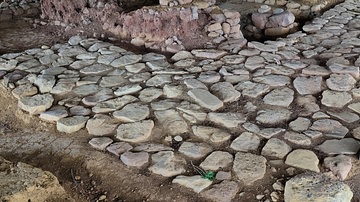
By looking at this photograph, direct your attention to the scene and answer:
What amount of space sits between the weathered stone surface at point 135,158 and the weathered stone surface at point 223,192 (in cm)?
47

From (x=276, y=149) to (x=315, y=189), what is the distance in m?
0.46

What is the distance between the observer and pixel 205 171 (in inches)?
105

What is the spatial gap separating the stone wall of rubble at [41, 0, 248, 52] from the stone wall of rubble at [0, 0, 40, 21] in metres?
1.34

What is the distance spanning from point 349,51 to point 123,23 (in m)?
2.26

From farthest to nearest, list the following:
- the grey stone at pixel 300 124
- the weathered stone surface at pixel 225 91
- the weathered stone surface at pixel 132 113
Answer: the weathered stone surface at pixel 225 91, the weathered stone surface at pixel 132 113, the grey stone at pixel 300 124

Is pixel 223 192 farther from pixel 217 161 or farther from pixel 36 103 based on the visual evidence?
pixel 36 103

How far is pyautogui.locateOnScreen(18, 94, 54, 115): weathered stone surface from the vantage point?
3359mm

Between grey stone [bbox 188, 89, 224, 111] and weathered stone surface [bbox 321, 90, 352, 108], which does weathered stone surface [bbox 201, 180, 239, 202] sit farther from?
weathered stone surface [bbox 321, 90, 352, 108]

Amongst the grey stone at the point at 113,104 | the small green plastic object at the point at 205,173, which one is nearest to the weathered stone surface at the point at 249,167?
the small green plastic object at the point at 205,173

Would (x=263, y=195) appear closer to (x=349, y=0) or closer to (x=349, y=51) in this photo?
(x=349, y=51)

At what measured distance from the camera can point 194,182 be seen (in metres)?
2.57

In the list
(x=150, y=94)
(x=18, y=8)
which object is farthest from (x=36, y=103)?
(x=18, y=8)

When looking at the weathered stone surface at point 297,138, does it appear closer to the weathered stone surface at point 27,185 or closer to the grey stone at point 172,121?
the grey stone at point 172,121

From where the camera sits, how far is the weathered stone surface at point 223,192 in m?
2.47
